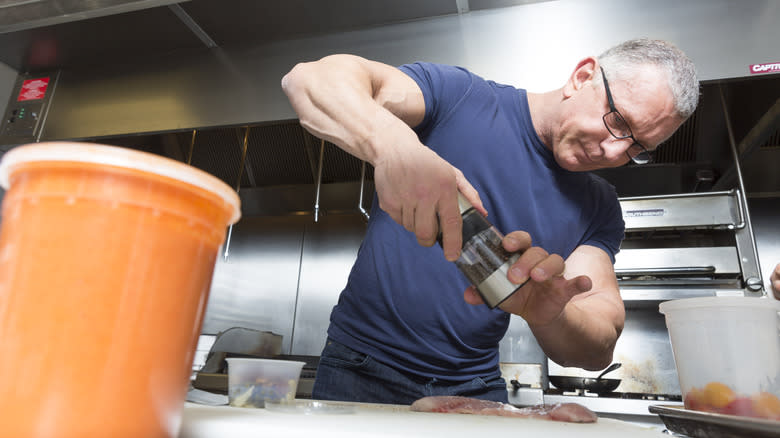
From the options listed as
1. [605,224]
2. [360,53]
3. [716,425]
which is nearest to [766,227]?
[605,224]

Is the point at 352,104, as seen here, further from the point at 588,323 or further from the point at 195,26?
the point at 195,26

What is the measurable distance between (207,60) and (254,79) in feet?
1.07

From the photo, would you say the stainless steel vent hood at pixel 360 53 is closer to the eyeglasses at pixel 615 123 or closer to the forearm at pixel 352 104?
the eyeglasses at pixel 615 123

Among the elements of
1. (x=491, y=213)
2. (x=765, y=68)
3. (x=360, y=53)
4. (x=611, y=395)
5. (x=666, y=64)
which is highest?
(x=360, y=53)

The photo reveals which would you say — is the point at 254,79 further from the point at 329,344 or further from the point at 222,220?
the point at 222,220

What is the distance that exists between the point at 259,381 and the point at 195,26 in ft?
7.00

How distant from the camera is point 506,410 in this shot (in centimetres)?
76

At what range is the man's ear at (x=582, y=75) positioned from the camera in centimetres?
131

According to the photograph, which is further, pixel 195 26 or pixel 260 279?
pixel 260 279

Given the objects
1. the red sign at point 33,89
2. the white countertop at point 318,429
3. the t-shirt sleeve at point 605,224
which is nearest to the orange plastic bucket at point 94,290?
the white countertop at point 318,429

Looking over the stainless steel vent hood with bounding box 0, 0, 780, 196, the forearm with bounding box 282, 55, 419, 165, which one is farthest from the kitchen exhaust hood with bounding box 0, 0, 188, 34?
the forearm with bounding box 282, 55, 419, 165

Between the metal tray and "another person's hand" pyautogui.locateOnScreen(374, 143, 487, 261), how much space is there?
1.18ft

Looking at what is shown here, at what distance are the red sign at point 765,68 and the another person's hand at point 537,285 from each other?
1509 mm

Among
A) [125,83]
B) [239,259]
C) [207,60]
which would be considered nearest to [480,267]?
[207,60]
